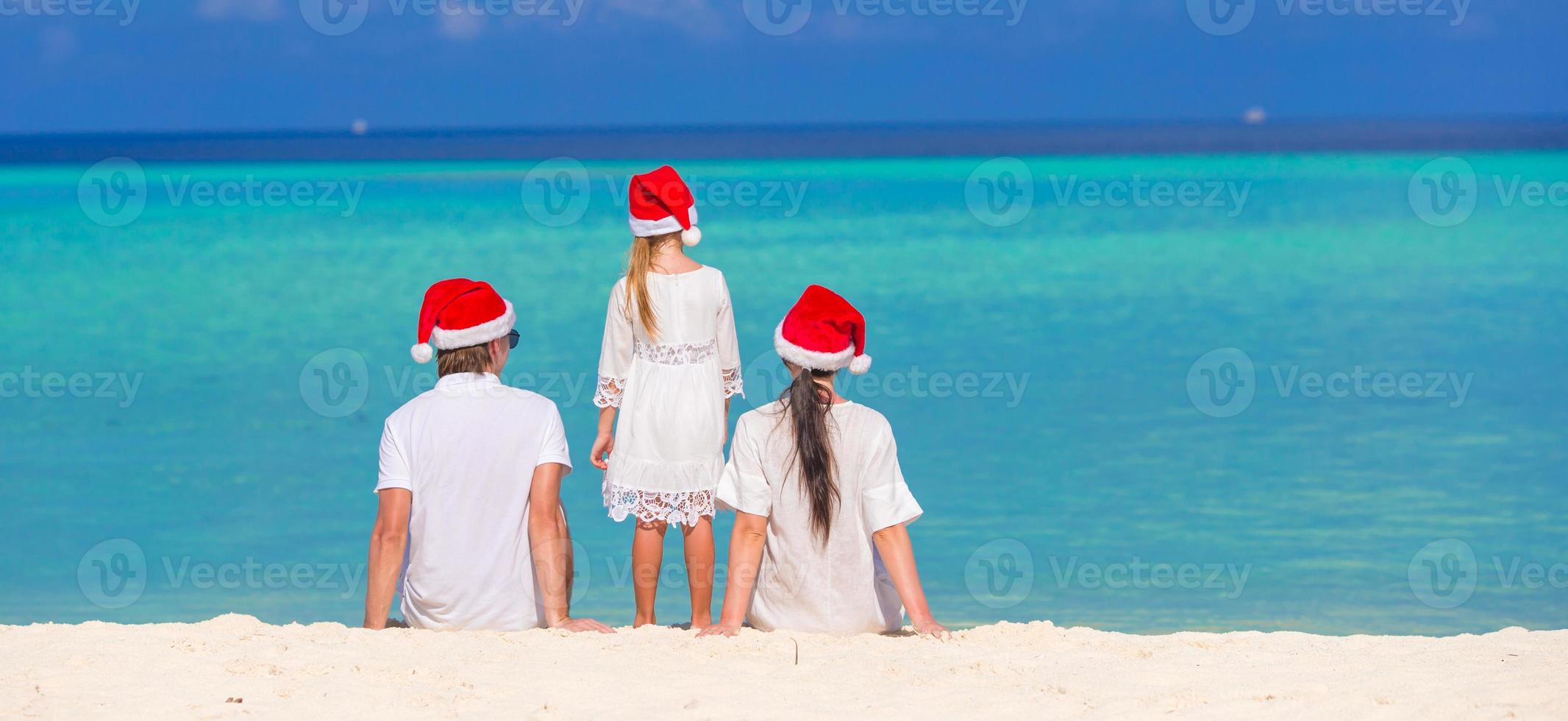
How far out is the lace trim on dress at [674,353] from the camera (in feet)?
16.3

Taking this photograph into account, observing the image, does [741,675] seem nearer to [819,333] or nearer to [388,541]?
[819,333]

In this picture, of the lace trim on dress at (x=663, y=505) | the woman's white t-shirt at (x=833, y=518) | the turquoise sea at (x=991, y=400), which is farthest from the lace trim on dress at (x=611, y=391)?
the turquoise sea at (x=991, y=400)

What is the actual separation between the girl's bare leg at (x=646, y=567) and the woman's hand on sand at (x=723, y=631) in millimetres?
644

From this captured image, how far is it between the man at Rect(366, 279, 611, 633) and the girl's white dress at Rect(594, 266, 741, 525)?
49 cm

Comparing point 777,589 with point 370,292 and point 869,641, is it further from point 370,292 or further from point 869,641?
point 370,292

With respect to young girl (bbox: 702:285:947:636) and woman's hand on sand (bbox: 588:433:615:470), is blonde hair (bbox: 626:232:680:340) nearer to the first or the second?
woman's hand on sand (bbox: 588:433:615:470)

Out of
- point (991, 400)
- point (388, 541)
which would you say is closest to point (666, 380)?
point (388, 541)

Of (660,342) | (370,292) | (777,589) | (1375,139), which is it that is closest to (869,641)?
(777,589)

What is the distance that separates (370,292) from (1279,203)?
18.7m

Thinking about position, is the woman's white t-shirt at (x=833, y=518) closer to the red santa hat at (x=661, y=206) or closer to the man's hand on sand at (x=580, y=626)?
the man's hand on sand at (x=580, y=626)

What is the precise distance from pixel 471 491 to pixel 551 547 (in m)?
0.29

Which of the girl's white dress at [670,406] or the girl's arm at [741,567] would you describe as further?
the girl's white dress at [670,406]

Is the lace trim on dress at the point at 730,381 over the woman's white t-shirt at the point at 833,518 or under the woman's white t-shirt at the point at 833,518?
over

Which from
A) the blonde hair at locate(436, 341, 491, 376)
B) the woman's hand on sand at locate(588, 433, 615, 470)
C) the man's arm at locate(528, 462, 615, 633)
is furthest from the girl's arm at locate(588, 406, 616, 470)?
the blonde hair at locate(436, 341, 491, 376)
